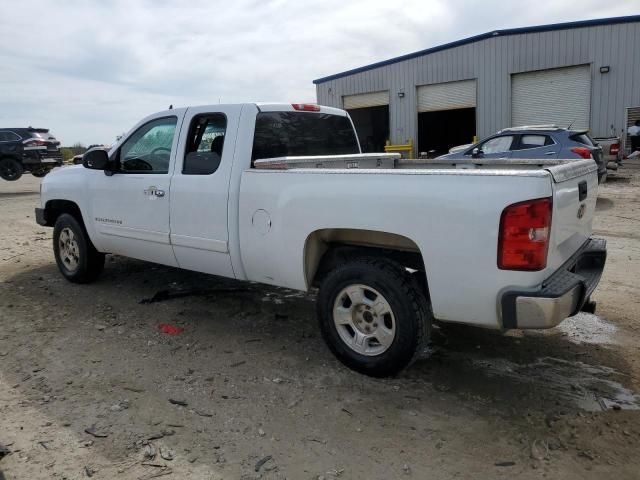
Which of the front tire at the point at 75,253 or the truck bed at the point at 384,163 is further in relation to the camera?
the front tire at the point at 75,253

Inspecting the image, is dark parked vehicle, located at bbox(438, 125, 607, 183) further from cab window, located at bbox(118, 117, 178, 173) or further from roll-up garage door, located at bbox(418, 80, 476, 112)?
roll-up garage door, located at bbox(418, 80, 476, 112)

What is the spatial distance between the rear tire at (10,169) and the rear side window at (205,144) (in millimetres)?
16878

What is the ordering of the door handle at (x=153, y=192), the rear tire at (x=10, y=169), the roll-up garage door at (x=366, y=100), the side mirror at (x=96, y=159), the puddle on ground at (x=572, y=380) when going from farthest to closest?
the roll-up garage door at (x=366, y=100) < the rear tire at (x=10, y=169) < the side mirror at (x=96, y=159) < the door handle at (x=153, y=192) < the puddle on ground at (x=572, y=380)

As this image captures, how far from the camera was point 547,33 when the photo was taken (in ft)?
60.2

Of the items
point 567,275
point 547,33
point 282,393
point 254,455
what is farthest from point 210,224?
point 547,33

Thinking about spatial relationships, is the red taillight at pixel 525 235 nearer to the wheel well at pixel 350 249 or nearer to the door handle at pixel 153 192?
the wheel well at pixel 350 249

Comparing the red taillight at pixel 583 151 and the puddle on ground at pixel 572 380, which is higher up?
the red taillight at pixel 583 151

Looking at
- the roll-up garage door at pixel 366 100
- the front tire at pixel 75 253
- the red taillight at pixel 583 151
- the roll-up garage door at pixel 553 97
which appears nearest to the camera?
the front tire at pixel 75 253

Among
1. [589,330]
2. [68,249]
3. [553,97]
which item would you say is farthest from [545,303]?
[553,97]

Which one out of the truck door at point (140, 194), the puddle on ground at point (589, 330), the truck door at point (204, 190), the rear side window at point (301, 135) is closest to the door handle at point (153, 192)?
the truck door at point (140, 194)

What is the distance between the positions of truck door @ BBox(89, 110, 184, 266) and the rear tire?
15604 millimetres

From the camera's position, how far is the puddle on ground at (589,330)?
14.4 feet

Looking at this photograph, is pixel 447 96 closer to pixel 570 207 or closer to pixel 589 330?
pixel 589 330

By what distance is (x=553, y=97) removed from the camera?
1878 cm
